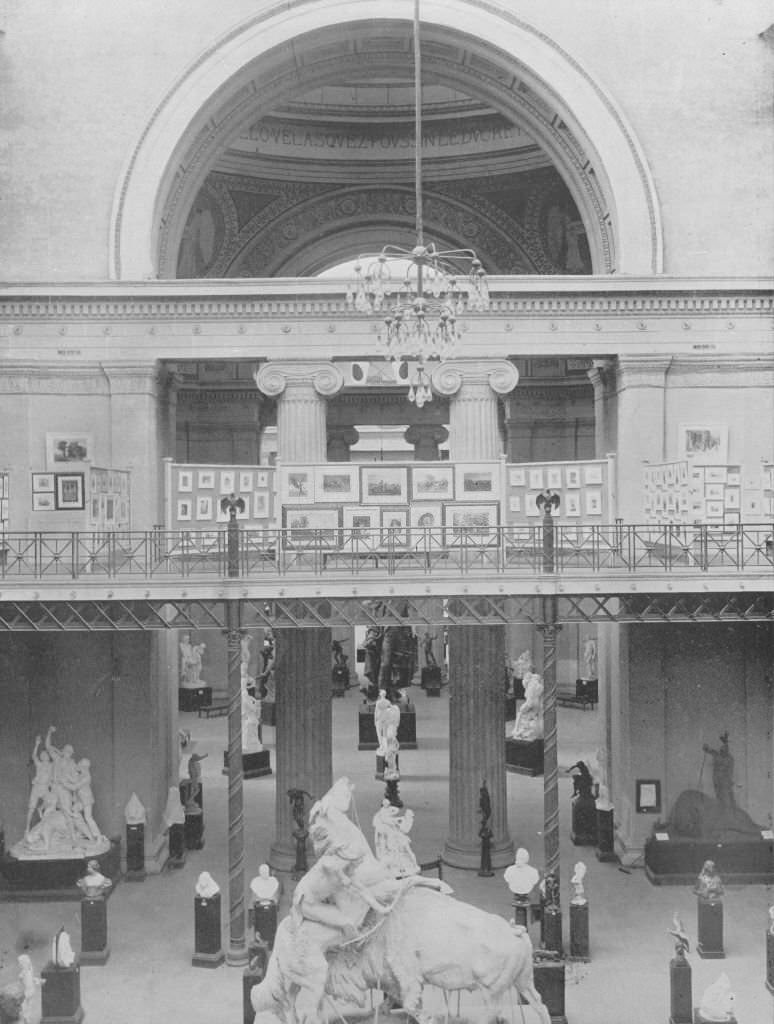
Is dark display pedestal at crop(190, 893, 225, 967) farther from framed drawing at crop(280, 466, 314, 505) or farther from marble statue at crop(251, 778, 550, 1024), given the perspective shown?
framed drawing at crop(280, 466, 314, 505)

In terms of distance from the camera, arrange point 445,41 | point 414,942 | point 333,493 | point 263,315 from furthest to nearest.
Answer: point 445,41
point 263,315
point 333,493
point 414,942

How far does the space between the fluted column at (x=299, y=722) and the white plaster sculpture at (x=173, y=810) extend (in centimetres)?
135

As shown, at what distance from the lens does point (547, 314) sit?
1559 centimetres

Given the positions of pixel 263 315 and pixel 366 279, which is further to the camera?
pixel 263 315

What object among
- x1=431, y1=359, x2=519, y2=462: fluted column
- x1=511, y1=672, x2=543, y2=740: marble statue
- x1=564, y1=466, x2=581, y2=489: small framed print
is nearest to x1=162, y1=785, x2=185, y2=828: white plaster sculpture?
x1=431, y1=359, x2=519, y2=462: fluted column

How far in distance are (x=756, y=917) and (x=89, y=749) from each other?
827 cm

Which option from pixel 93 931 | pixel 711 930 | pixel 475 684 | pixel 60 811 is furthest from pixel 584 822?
pixel 93 931

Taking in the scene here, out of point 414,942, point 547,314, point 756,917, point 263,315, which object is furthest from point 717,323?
point 414,942

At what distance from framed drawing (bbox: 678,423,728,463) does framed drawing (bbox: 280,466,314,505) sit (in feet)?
16.0

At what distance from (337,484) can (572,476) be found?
111 inches

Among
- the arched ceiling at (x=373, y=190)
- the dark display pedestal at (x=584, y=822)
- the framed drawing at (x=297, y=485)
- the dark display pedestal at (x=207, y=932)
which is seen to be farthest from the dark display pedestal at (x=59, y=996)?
the arched ceiling at (x=373, y=190)

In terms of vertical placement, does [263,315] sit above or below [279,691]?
above

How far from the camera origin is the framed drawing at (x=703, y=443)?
15805 mm

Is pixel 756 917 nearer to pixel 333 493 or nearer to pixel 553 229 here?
pixel 333 493
